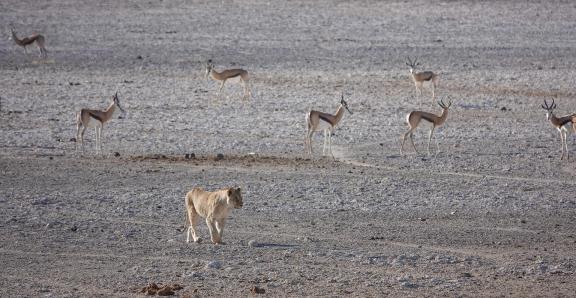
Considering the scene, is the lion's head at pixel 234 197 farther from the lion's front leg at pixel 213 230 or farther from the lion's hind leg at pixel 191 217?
the lion's hind leg at pixel 191 217

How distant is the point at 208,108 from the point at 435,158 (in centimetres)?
652

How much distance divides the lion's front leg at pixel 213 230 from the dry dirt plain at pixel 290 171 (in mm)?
194

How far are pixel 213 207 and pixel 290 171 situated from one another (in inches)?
184

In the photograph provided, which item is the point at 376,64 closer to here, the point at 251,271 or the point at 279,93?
the point at 279,93

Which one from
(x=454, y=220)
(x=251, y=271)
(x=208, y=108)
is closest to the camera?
(x=251, y=271)

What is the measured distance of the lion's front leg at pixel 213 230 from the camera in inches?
480

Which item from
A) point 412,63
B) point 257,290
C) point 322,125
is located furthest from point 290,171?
point 412,63

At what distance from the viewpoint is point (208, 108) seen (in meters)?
22.8

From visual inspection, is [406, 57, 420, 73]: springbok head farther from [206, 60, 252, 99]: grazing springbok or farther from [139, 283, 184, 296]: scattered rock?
[139, 283, 184, 296]: scattered rock

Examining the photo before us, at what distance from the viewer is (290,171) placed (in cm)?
1666

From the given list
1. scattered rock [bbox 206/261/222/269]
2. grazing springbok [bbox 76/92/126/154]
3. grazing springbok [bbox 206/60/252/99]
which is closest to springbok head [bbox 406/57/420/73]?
grazing springbok [bbox 206/60/252/99]

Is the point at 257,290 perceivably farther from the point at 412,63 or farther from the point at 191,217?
the point at 412,63

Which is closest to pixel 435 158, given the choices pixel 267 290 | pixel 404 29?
pixel 267 290

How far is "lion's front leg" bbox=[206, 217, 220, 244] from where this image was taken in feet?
40.0
